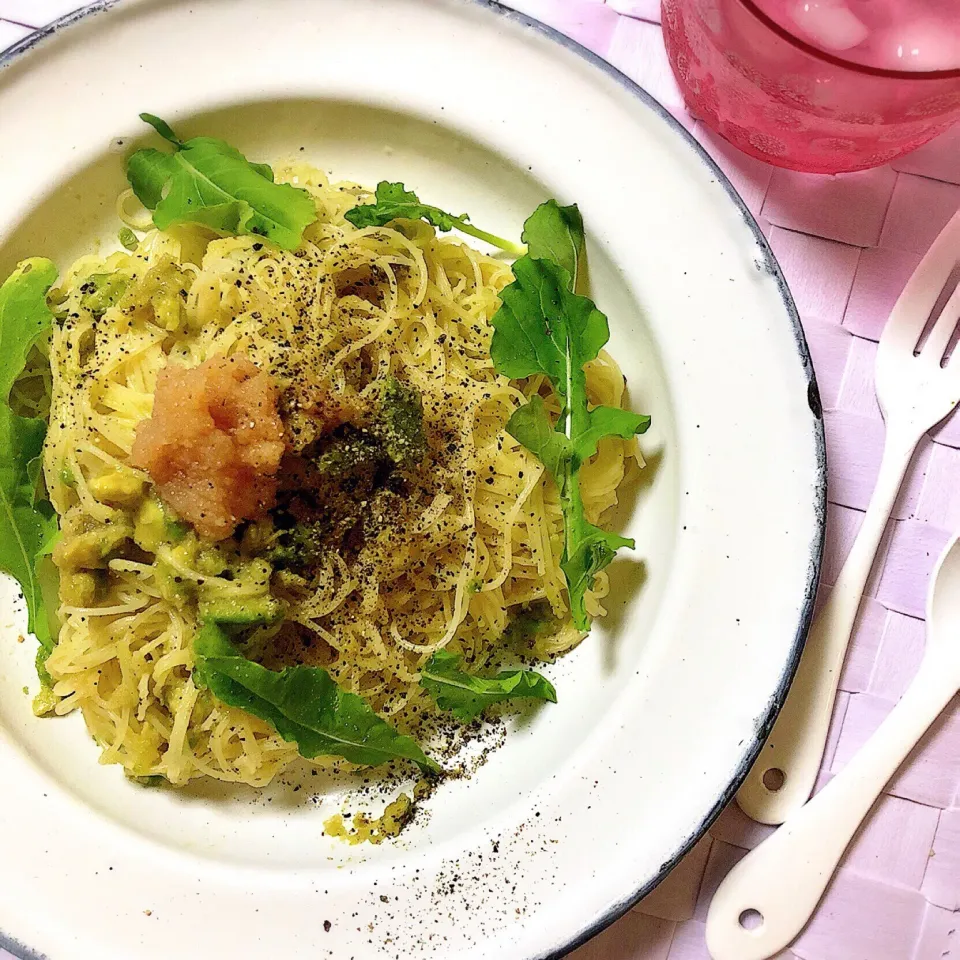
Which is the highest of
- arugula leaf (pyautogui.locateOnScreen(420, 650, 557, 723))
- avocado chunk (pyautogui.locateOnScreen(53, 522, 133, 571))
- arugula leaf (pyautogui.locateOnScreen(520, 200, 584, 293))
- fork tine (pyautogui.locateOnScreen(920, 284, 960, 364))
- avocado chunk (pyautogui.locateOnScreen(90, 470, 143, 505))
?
arugula leaf (pyautogui.locateOnScreen(520, 200, 584, 293))

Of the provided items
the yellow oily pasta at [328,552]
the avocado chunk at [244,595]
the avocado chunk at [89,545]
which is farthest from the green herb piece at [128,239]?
the avocado chunk at [244,595]

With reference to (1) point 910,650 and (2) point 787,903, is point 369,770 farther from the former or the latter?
(1) point 910,650

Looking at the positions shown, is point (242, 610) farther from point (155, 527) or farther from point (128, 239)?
point (128, 239)

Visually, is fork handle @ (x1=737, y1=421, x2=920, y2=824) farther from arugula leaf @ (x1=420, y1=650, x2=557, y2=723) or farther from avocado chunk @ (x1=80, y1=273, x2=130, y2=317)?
avocado chunk @ (x1=80, y1=273, x2=130, y2=317)

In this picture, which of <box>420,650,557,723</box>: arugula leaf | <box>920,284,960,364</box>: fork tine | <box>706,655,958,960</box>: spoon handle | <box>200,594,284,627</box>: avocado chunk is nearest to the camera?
<box>200,594,284,627</box>: avocado chunk

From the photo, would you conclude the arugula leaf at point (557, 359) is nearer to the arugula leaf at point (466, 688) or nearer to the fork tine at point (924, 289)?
the arugula leaf at point (466, 688)

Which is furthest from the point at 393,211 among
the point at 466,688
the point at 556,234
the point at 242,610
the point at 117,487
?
the point at 466,688

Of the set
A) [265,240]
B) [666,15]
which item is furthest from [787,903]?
[666,15]

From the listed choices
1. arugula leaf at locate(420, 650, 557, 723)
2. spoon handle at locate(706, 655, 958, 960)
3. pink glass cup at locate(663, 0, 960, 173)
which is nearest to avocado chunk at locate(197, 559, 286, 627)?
arugula leaf at locate(420, 650, 557, 723)
